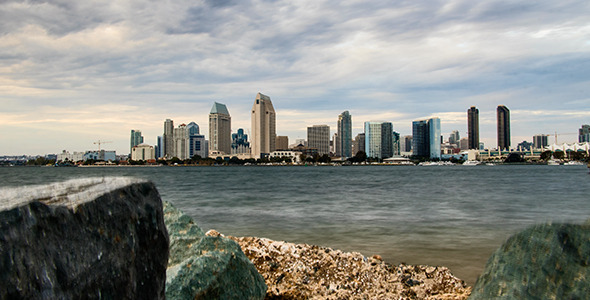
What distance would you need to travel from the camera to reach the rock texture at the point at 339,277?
5664 mm

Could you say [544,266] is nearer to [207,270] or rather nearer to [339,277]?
[207,270]

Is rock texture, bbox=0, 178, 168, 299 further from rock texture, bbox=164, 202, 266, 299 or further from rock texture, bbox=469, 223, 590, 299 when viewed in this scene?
rock texture, bbox=469, 223, 590, 299

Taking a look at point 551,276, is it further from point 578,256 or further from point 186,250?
point 186,250

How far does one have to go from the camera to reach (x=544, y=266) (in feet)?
10.2

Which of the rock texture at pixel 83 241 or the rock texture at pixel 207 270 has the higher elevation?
the rock texture at pixel 83 241

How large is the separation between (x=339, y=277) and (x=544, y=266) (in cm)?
355

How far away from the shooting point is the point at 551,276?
3047 mm

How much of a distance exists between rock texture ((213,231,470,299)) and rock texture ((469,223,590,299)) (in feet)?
7.55

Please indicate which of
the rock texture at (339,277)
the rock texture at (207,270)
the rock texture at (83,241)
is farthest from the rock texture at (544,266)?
the rock texture at (83,241)

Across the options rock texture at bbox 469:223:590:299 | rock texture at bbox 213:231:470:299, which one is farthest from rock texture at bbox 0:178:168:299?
rock texture at bbox 213:231:470:299

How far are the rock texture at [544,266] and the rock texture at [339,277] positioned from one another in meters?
2.30

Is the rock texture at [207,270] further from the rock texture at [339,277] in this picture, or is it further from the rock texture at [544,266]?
the rock texture at [544,266]

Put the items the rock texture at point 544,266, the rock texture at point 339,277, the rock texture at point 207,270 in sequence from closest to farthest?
1. the rock texture at point 544,266
2. the rock texture at point 207,270
3. the rock texture at point 339,277

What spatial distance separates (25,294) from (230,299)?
8.38 ft
